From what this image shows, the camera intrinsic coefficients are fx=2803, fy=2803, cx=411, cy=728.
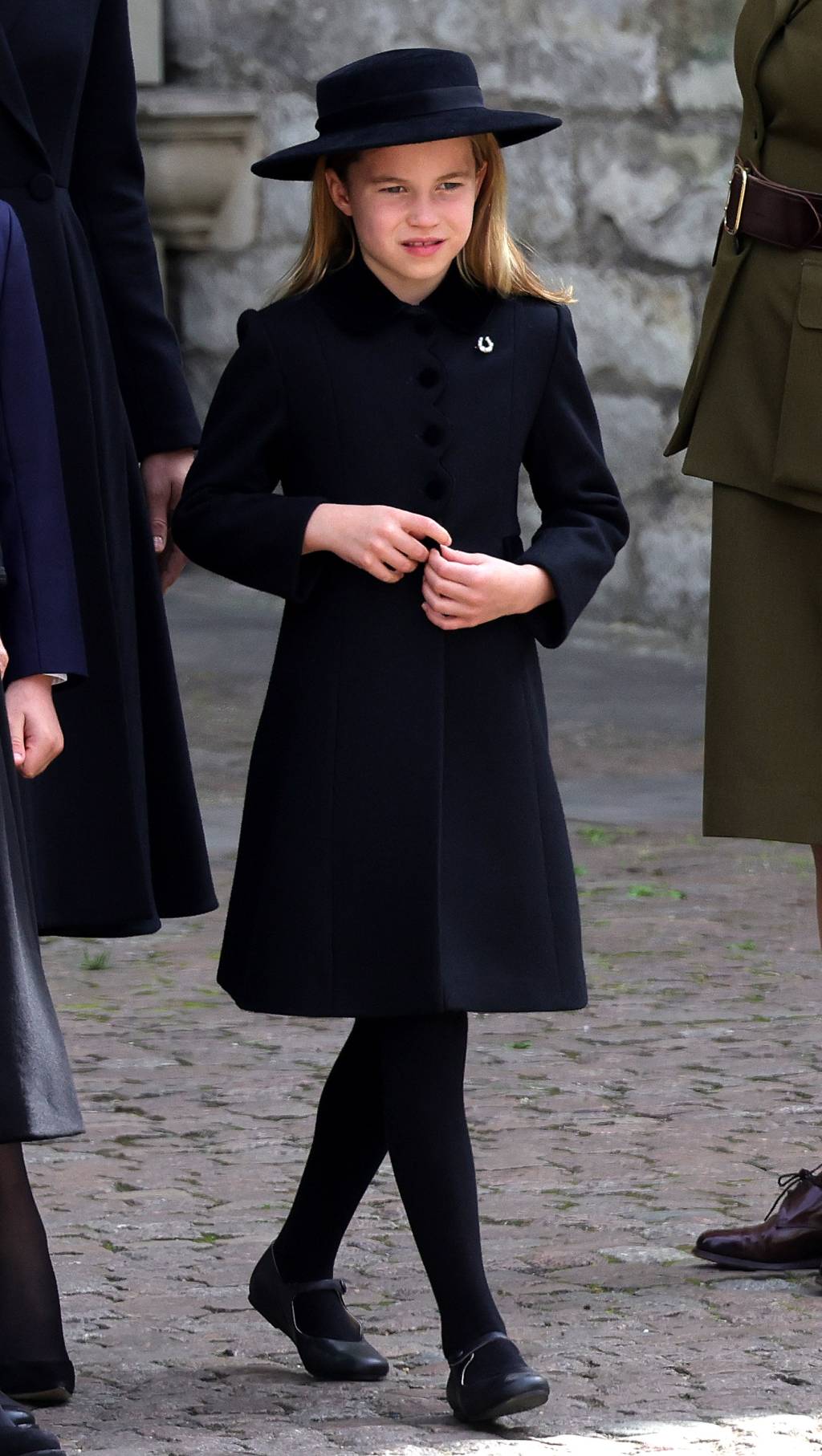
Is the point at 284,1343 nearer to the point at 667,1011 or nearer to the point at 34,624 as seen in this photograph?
the point at 34,624

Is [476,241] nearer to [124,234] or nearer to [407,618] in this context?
[407,618]

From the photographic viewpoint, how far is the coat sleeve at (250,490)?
3.11 meters

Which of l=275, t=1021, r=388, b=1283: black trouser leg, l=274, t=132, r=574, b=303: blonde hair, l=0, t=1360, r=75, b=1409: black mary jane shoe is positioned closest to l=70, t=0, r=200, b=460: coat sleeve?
l=274, t=132, r=574, b=303: blonde hair

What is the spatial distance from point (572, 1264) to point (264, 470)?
3.78 ft

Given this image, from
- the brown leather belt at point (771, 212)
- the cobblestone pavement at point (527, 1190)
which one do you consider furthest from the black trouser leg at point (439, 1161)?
the brown leather belt at point (771, 212)

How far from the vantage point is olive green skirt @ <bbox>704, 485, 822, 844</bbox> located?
11.7 feet

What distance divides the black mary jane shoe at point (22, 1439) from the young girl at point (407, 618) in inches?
17.8

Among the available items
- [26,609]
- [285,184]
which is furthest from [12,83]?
[285,184]

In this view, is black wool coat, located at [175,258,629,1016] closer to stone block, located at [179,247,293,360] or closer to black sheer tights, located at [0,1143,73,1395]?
black sheer tights, located at [0,1143,73,1395]

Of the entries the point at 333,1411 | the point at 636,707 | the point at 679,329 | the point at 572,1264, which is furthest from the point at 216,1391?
the point at 679,329

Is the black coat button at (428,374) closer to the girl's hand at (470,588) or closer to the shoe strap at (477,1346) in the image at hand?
the girl's hand at (470,588)

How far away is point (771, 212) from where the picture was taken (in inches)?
138

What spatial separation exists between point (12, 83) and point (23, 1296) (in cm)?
142

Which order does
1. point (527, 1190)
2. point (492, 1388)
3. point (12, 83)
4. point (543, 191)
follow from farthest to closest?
point (543, 191)
point (527, 1190)
point (12, 83)
point (492, 1388)
